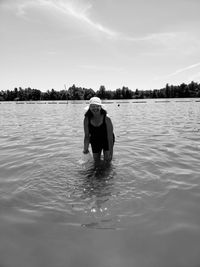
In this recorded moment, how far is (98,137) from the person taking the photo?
767 cm

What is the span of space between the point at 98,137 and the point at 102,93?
535ft

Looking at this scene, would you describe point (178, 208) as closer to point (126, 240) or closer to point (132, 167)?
point (126, 240)

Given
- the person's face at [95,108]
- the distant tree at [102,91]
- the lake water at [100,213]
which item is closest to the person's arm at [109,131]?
the person's face at [95,108]

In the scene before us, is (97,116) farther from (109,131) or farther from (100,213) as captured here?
(100,213)

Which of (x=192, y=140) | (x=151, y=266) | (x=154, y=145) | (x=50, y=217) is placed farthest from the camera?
(x=192, y=140)

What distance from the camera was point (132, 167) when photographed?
318 inches


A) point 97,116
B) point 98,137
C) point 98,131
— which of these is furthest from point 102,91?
point 97,116

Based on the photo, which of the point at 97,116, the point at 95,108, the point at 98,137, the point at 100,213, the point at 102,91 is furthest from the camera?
the point at 102,91

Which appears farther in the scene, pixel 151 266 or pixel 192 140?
pixel 192 140

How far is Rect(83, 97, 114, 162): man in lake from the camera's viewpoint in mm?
7109

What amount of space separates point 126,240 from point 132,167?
4085mm

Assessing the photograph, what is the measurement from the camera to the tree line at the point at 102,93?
156500mm

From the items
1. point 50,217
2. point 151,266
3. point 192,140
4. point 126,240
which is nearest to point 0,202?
point 50,217

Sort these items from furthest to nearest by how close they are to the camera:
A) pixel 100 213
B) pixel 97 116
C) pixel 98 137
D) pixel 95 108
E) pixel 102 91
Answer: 1. pixel 102 91
2. pixel 98 137
3. pixel 97 116
4. pixel 95 108
5. pixel 100 213
